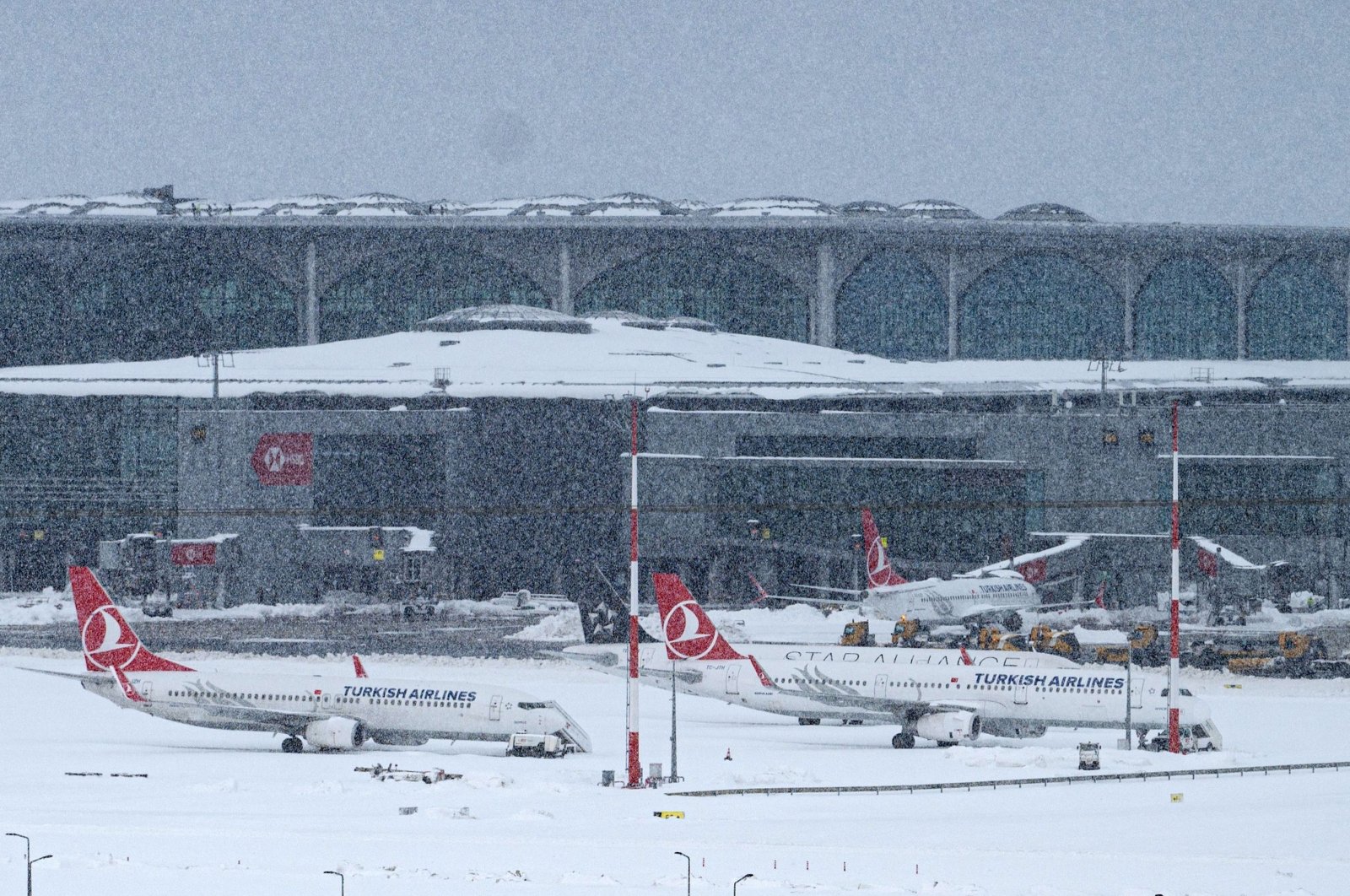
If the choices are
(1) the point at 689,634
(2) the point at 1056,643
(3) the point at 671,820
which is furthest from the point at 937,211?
(3) the point at 671,820

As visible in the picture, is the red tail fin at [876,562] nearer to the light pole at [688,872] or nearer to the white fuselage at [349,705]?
the white fuselage at [349,705]

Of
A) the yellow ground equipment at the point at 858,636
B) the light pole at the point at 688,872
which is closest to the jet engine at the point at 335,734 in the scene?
the light pole at the point at 688,872

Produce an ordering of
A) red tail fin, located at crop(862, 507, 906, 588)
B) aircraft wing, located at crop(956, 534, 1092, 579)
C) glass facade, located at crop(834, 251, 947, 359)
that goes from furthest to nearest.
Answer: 1. glass facade, located at crop(834, 251, 947, 359)
2. aircraft wing, located at crop(956, 534, 1092, 579)
3. red tail fin, located at crop(862, 507, 906, 588)

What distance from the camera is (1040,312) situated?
13275 centimetres

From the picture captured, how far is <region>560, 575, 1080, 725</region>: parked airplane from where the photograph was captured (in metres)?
59.6

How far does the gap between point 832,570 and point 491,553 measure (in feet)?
64.7

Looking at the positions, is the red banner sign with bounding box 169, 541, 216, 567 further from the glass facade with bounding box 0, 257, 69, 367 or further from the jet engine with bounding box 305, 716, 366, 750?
the jet engine with bounding box 305, 716, 366, 750

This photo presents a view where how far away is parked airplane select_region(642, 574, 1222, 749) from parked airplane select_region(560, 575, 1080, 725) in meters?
0.06

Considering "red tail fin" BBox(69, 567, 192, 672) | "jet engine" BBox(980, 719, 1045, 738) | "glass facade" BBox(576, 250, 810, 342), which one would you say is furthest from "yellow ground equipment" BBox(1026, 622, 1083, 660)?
"glass facade" BBox(576, 250, 810, 342)

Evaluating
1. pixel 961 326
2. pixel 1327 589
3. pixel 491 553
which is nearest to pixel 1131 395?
pixel 1327 589

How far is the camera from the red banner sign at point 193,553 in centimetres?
10006

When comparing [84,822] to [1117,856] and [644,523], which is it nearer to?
[1117,856]

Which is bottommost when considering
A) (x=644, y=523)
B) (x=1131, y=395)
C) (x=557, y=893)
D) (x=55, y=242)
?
(x=557, y=893)

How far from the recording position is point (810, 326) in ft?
434
